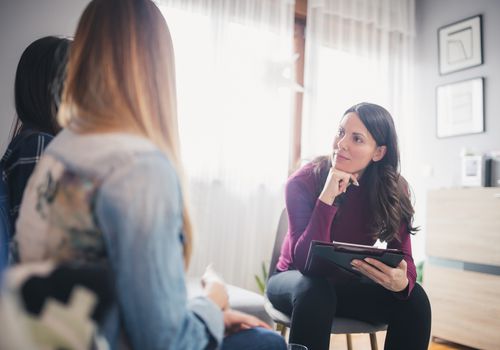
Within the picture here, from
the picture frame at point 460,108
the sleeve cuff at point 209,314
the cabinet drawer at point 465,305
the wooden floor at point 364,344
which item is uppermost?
the picture frame at point 460,108

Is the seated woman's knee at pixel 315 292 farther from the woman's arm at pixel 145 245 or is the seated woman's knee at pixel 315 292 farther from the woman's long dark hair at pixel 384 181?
the woman's arm at pixel 145 245

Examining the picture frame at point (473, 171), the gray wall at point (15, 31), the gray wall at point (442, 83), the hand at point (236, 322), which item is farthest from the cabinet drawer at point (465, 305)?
the gray wall at point (15, 31)

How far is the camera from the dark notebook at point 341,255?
1220mm

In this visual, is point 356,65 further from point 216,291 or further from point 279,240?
point 216,291

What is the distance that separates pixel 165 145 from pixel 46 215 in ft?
0.64

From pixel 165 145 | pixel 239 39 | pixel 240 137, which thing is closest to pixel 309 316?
pixel 165 145

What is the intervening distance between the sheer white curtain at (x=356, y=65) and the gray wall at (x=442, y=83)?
0.36 feet

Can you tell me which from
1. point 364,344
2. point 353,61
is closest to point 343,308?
point 364,344

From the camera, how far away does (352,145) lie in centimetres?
163

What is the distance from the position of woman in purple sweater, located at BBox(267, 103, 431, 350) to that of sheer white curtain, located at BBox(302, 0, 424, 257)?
4.88 feet

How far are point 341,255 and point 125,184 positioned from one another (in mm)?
858

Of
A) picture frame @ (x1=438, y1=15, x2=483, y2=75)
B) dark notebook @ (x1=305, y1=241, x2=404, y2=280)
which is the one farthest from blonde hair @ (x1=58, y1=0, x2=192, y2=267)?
picture frame @ (x1=438, y1=15, x2=483, y2=75)

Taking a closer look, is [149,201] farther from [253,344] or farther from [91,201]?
[253,344]

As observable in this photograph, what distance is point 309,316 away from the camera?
1.22 meters
